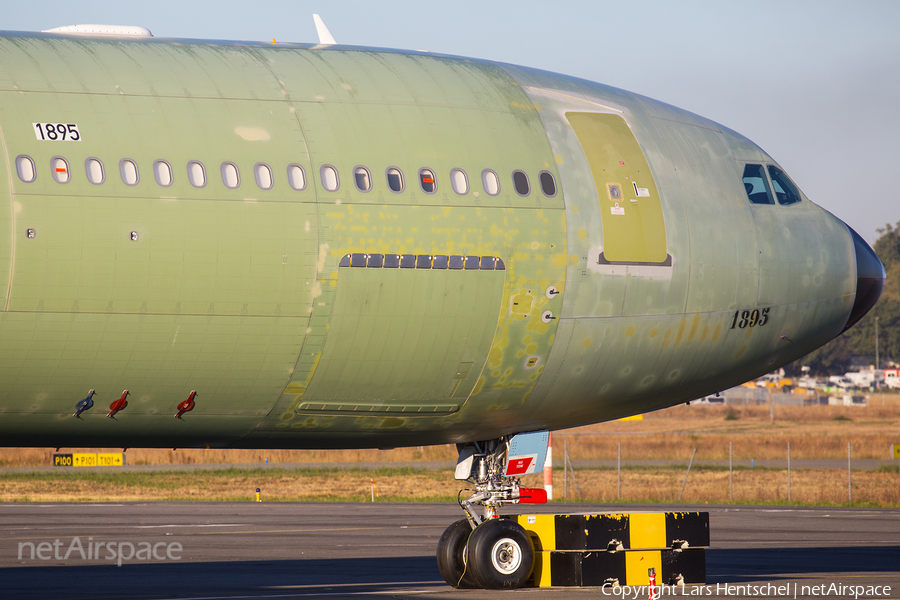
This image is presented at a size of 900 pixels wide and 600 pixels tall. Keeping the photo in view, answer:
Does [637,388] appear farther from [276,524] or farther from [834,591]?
[276,524]

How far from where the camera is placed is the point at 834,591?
17812 mm

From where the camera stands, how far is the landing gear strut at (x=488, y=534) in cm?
1659

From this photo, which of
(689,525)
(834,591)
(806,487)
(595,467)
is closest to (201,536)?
(689,525)

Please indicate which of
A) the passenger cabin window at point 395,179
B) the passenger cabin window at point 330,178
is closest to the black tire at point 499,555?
the passenger cabin window at point 395,179

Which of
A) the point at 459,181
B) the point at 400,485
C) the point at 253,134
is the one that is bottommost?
the point at 400,485

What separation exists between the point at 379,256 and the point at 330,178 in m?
1.09

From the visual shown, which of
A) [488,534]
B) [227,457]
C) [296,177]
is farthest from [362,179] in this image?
[227,457]

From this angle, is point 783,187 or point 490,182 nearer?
point 490,182

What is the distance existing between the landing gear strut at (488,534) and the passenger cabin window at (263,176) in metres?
5.69

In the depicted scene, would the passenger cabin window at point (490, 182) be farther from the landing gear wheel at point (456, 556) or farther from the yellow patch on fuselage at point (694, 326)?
the landing gear wheel at point (456, 556)

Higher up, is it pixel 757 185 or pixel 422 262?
pixel 757 185

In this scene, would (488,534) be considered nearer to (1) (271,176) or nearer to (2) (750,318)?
(2) (750,318)

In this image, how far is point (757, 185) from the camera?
1683cm

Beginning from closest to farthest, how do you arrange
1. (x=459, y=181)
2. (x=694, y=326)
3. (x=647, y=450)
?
(x=459, y=181), (x=694, y=326), (x=647, y=450)
